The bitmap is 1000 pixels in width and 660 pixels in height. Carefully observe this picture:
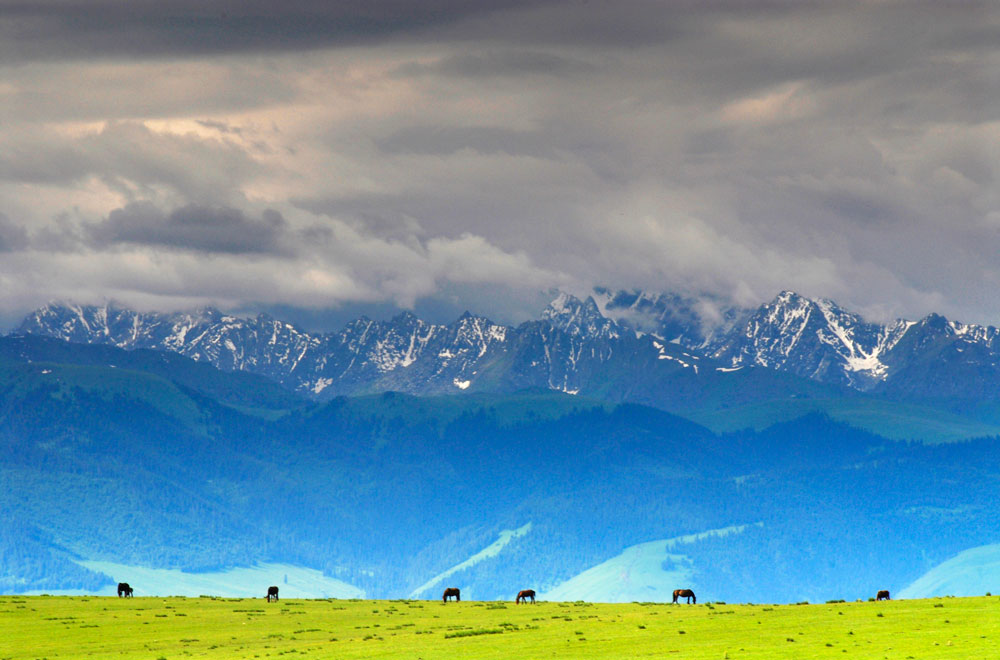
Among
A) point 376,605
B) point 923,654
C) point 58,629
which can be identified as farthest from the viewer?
point 376,605

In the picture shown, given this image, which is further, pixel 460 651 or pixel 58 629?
pixel 58 629

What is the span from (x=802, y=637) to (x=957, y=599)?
31.7 meters

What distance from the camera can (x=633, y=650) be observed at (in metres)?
108

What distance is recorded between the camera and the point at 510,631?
128 metres

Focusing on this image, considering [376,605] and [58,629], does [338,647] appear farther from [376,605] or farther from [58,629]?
[376,605]

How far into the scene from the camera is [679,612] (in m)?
142

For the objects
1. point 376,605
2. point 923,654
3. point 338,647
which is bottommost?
point 923,654

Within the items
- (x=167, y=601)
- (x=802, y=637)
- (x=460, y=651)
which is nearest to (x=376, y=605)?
(x=167, y=601)

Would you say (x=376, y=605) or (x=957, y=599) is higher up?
(x=376, y=605)

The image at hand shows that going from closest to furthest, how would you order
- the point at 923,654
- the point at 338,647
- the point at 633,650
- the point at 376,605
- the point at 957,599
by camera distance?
the point at 923,654, the point at 633,650, the point at 338,647, the point at 957,599, the point at 376,605

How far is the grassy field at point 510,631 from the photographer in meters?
105

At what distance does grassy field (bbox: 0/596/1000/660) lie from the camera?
104750 mm

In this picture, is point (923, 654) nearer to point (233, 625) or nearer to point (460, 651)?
point (460, 651)

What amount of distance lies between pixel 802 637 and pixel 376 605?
79.4 m
